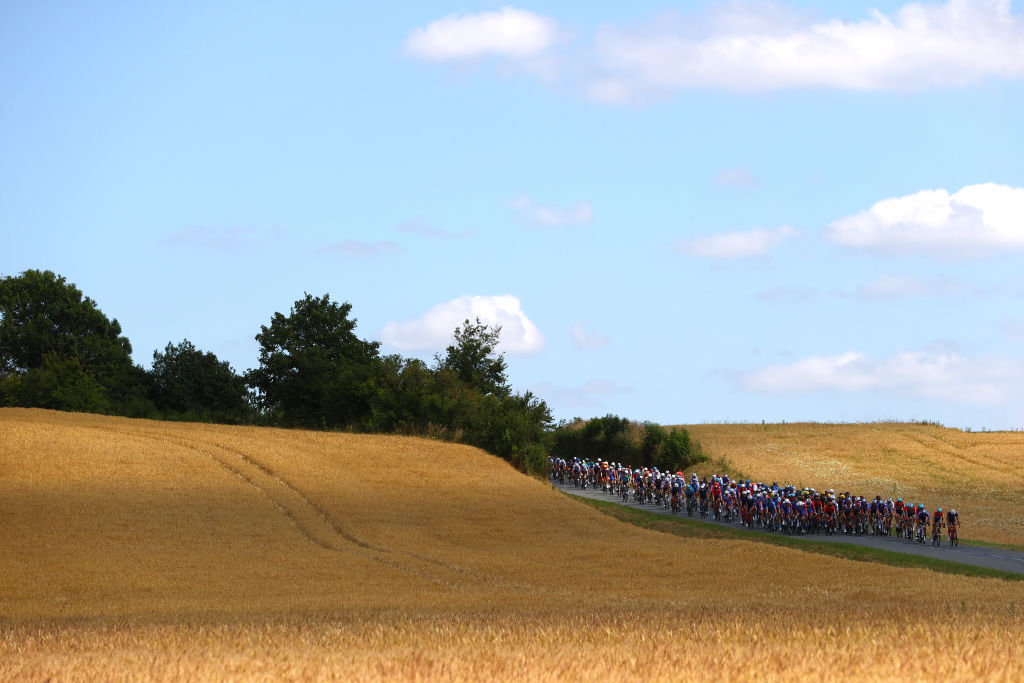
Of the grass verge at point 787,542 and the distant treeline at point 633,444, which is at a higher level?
the distant treeline at point 633,444

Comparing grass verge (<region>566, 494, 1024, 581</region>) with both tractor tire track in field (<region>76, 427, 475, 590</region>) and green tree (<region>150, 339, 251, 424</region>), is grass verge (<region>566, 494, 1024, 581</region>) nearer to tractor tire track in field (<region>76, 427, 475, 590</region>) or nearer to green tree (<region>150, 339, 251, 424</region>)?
tractor tire track in field (<region>76, 427, 475, 590</region>)

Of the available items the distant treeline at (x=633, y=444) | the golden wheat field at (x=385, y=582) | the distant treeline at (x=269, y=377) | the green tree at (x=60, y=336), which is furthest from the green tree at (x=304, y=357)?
the golden wheat field at (x=385, y=582)

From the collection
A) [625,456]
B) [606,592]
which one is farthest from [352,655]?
[625,456]

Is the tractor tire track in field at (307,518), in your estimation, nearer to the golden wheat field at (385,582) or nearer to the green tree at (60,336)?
the golden wheat field at (385,582)

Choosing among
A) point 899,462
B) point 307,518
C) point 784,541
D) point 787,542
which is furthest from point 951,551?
point 899,462

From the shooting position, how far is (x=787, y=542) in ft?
157

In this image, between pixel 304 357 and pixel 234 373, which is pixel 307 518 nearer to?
pixel 304 357

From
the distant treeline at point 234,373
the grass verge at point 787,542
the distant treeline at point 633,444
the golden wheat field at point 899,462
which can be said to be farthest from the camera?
the distant treeline at point 633,444

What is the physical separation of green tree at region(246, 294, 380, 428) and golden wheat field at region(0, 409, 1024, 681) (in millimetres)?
31415

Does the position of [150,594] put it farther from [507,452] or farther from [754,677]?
[507,452]

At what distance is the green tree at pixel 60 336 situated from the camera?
105 meters

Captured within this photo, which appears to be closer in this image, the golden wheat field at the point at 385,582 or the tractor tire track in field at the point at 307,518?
the golden wheat field at the point at 385,582

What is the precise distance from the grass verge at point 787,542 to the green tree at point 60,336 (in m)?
55.0

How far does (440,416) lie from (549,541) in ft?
115
